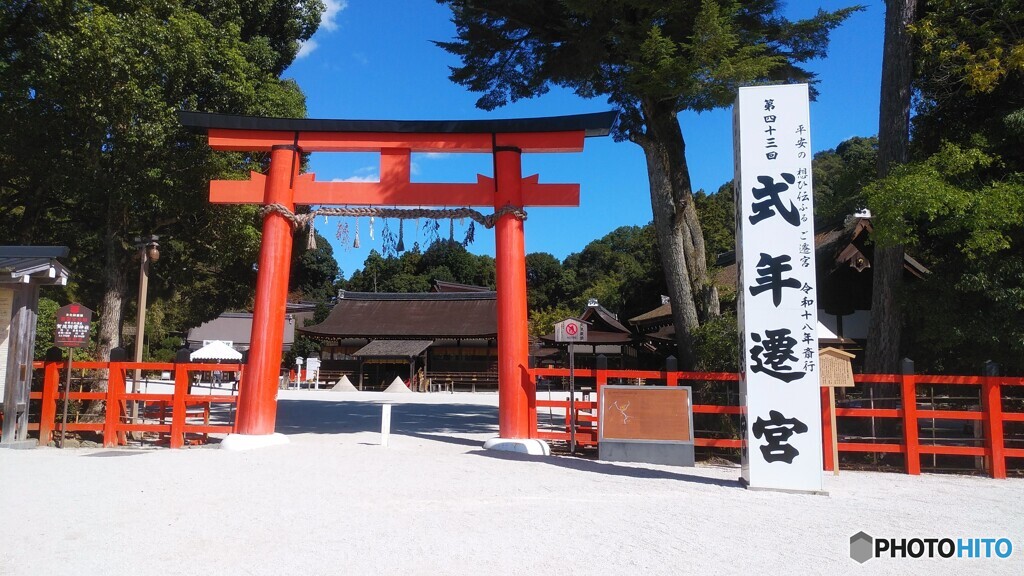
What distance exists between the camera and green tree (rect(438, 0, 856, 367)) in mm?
9008

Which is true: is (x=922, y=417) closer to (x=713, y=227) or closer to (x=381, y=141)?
(x=381, y=141)

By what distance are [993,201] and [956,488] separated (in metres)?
3.47

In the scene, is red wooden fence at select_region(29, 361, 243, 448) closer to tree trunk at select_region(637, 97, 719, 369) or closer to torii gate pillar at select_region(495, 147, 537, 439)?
torii gate pillar at select_region(495, 147, 537, 439)

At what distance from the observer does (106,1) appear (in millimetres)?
10625

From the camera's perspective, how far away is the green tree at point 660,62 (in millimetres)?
9008

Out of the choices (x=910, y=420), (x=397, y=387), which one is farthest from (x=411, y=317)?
(x=910, y=420)

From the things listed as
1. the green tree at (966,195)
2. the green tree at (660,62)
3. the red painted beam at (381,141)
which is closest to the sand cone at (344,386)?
the green tree at (660,62)

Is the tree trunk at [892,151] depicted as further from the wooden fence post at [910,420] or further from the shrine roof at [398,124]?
the shrine roof at [398,124]

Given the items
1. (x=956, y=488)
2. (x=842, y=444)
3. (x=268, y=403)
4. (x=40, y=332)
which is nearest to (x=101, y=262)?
(x=40, y=332)

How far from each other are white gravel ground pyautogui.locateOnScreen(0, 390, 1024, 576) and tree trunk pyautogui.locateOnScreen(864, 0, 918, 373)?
7.30ft

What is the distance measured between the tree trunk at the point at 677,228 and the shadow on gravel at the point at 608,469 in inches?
112

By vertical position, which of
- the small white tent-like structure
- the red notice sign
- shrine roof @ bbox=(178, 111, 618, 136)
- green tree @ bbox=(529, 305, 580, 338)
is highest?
shrine roof @ bbox=(178, 111, 618, 136)

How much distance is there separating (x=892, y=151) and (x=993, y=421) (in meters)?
4.14

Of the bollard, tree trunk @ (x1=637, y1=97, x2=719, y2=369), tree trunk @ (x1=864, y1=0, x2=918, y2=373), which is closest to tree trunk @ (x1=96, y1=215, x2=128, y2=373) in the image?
the bollard
